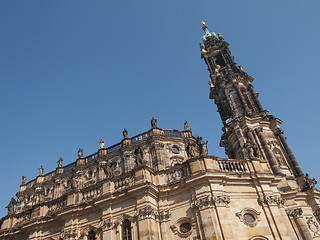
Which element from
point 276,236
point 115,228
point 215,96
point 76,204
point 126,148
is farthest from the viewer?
point 215,96

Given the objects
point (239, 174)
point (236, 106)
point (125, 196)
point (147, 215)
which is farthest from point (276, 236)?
point (236, 106)

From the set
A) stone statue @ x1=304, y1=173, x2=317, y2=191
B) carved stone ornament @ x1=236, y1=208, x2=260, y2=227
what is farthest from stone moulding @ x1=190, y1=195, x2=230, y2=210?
stone statue @ x1=304, y1=173, x2=317, y2=191

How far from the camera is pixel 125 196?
18.0m

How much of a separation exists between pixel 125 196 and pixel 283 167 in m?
17.3

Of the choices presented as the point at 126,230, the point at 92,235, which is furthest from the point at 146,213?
the point at 92,235

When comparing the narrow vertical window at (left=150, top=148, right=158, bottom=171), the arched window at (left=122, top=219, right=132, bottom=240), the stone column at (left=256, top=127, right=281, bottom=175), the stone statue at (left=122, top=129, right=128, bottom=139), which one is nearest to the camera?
the arched window at (left=122, top=219, right=132, bottom=240)

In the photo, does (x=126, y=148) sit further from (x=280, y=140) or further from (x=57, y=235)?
(x=280, y=140)

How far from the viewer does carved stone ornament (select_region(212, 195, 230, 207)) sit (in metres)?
16.6

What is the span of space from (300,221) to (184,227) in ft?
36.2

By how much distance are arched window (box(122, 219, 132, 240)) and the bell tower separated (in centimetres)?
993

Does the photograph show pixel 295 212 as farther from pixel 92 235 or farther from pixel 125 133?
pixel 125 133

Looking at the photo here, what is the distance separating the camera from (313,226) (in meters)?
23.2

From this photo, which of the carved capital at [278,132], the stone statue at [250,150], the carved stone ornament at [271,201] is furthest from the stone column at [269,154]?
the carved stone ornament at [271,201]

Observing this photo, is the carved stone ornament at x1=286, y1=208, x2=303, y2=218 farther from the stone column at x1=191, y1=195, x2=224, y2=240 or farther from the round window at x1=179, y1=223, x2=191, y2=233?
the round window at x1=179, y1=223, x2=191, y2=233
